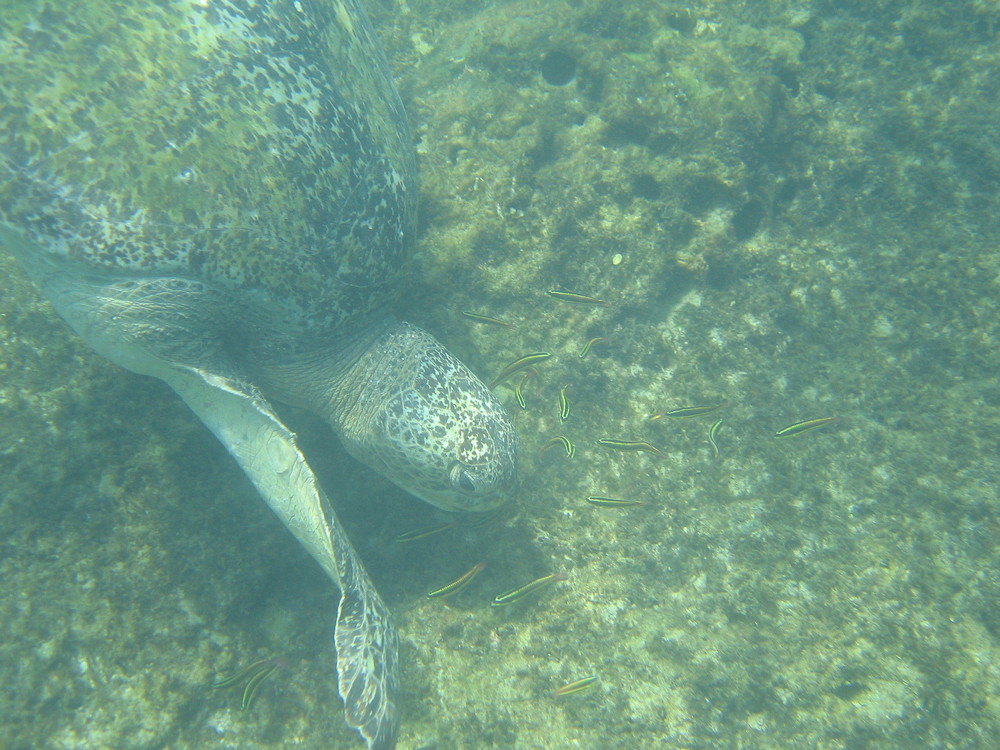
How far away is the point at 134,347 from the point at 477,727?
2.82m

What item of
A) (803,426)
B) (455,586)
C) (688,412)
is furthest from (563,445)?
(803,426)

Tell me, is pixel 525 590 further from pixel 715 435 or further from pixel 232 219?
pixel 232 219

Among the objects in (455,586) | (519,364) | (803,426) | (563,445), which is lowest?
(803,426)

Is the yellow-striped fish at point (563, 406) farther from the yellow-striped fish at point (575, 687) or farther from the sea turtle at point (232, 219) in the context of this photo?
the yellow-striped fish at point (575, 687)

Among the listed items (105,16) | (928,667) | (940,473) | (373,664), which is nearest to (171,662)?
(373,664)

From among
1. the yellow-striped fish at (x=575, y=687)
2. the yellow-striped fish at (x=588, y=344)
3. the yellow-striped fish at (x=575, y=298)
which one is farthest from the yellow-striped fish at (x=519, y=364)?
the yellow-striped fish at (x=575, y=687)

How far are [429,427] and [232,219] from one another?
157 cm

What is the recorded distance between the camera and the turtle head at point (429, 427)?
294cm

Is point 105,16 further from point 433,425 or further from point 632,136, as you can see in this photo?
point 632,136

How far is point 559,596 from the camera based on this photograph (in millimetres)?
3111

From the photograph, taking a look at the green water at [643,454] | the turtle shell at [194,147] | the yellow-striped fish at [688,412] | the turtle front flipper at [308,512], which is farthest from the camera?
the yellow-striped fish at [688,412]

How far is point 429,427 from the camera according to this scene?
2.98 m

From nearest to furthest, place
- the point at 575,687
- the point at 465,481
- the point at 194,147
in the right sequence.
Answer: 1. the point at 194,147
2. the point at 575,687
3. the point at 465,481

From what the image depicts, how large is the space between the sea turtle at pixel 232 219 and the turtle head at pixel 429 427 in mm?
15
